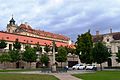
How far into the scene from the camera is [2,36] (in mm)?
93562

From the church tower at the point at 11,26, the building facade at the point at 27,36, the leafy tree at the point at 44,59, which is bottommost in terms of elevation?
the leafy tree at the point at 44,59

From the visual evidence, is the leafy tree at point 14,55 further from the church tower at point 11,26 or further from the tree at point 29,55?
the church tower at point 11,26

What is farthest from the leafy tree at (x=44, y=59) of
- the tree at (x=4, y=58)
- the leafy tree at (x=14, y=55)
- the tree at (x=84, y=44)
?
the tree at (x=4, y=58)

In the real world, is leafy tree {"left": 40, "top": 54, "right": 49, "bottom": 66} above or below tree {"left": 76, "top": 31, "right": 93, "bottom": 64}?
below

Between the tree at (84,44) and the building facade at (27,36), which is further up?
the building facade at (27,36)

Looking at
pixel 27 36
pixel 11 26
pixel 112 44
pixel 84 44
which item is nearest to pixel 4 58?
pixel 84 44

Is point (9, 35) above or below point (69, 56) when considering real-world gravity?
above

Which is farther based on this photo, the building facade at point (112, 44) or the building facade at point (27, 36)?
the building facade at point (27, 36)

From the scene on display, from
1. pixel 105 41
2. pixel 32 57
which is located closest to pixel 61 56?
pixel 32 57

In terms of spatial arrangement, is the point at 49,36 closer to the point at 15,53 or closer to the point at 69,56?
the point at 69,56

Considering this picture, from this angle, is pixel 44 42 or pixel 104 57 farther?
pixel 44 42

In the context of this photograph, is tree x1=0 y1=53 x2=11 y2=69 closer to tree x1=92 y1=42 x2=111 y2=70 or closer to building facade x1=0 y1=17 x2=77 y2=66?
building facade x1=0 y1=17 x2=77 y2=66

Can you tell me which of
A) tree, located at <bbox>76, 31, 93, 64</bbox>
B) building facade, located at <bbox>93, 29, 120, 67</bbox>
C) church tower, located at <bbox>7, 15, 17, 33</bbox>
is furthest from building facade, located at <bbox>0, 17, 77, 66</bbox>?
building facade, located at <bbox>93, 29, 120, 67</bbox>

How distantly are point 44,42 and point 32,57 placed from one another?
101 ft
